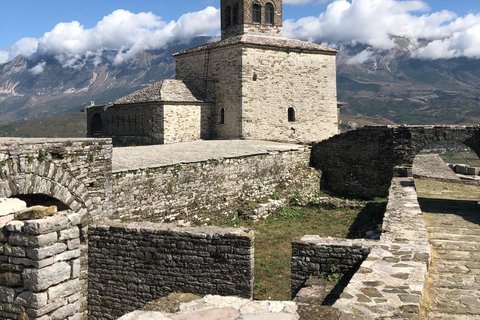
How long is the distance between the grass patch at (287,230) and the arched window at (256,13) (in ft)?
42.2

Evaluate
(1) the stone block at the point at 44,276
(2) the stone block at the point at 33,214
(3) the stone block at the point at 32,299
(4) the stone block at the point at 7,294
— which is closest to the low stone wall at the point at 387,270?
(1) the stone block at the point at 44,276

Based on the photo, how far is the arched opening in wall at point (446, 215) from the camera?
7552 mm

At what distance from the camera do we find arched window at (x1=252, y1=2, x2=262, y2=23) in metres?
26.5

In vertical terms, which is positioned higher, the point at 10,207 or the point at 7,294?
the point at 10,207

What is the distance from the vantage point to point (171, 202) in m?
13.2

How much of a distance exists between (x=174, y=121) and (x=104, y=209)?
13.4m

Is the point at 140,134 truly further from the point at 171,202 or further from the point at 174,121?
the point at 171,202

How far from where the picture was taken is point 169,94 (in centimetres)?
2347

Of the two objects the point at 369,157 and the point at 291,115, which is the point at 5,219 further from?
the point at 291,115

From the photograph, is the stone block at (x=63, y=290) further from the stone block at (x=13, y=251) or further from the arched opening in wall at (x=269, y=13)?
the arched opening in wall at (x=269, y=13)

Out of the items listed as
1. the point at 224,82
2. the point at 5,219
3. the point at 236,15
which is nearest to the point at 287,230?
the point at 5,219

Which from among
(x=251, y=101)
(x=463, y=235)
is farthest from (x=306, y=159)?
(x=463, y=235)

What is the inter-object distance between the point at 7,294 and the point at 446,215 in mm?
10903

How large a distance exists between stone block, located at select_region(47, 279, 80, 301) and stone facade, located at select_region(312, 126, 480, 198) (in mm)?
14628
